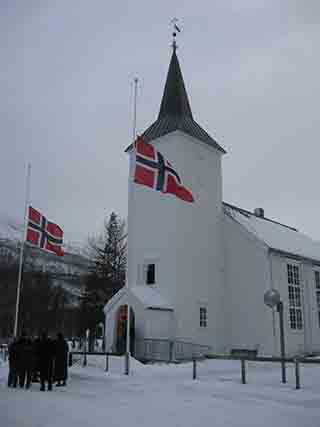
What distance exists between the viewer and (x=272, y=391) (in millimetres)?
12742

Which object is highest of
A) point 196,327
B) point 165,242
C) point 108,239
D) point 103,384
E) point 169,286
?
point 108,239

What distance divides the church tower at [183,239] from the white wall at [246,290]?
628mm

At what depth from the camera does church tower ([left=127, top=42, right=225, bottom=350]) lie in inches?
1054

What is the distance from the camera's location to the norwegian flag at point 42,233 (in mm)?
23281

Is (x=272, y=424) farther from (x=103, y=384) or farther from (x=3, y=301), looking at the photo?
(x=3, y=301)

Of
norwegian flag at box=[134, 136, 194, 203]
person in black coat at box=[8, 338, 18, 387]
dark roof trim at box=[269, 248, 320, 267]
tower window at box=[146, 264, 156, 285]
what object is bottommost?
person in black coat at box=[8, 338, 18, 387]

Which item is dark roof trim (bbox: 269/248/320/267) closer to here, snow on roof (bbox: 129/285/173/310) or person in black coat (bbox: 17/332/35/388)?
snow on roof (bbox: 129/285/173/310)

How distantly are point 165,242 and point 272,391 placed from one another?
15.6 m

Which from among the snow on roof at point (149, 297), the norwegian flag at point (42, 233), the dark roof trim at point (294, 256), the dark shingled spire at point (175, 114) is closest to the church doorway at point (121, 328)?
the snow on roof at point (149, 297)

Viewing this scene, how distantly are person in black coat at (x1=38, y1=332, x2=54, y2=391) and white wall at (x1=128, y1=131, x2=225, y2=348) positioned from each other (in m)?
12.9

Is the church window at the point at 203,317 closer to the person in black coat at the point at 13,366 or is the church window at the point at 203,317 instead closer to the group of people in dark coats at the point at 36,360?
the group of people in dark coats at the point at 36,360

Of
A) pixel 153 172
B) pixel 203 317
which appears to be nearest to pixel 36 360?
pixel 153 172

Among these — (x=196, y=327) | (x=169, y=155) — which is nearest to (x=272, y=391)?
(x=196, y=327)

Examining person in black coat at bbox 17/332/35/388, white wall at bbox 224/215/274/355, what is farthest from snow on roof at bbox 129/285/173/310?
person in black coat at bbox 17/332/35/388
